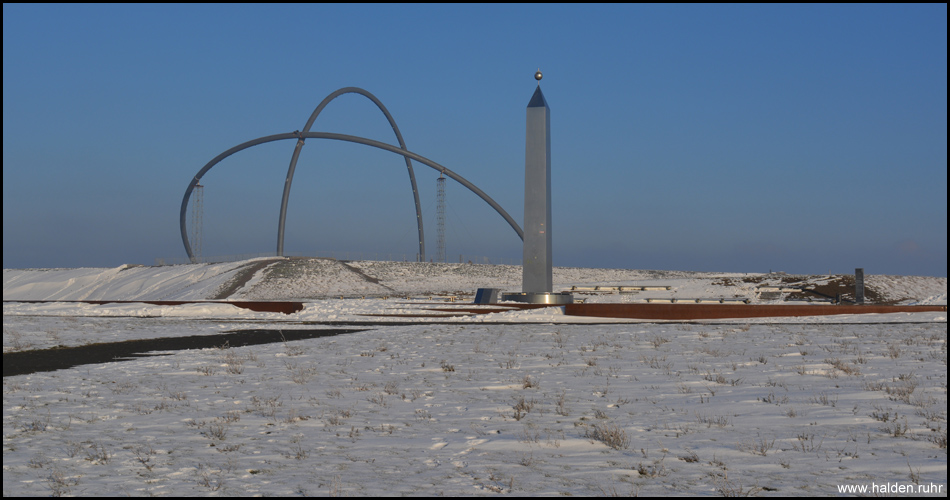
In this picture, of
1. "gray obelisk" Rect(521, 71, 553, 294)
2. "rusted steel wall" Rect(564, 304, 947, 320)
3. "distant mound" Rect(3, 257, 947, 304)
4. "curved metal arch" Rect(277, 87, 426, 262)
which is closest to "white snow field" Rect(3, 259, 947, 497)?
"rusted steel wall" Rect(564, 304, 947, 320)

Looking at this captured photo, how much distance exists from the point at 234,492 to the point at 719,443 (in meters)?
4.37

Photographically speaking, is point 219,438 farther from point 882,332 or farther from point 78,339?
point 882,332

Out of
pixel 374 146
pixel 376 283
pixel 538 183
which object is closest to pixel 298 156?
pixel 374 146

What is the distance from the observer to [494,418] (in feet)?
25.8

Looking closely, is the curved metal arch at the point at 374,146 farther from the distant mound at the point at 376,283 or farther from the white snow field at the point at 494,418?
the white snow field at the point at 494,418

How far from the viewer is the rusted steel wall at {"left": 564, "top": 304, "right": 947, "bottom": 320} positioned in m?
27.6

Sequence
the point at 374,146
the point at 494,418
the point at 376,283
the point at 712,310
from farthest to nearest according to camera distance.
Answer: the point at 374,146 → the point at 376,283 → the point at 712,310 → the point at 494,418

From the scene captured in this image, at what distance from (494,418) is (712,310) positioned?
21923mm

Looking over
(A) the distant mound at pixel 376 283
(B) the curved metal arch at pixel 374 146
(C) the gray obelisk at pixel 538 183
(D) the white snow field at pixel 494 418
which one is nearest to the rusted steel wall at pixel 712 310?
(C) the gray obelisk at pixel 538 183

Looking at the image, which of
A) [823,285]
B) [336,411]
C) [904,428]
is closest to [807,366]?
[904,428]

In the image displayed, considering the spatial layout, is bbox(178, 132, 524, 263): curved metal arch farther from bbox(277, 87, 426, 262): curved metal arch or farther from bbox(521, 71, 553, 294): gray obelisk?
bbox(521, 71, 553, 294): gray obelisk

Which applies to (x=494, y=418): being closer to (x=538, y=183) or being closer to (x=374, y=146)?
(x=538, y=183)

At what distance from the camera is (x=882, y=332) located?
18.7 meters

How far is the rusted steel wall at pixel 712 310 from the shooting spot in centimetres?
2764
